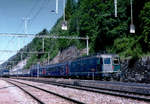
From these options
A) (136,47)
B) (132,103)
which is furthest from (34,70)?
(132,103)

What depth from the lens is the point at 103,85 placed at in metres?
22.8

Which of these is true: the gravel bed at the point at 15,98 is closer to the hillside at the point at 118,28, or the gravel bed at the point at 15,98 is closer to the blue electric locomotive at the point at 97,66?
the blue electric locomotive at the point at 97,66

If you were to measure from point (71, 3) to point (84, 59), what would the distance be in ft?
305

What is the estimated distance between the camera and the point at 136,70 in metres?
33.2

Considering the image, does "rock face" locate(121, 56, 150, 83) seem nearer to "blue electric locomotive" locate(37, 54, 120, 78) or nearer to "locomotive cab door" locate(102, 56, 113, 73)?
"blue electric locomotive" locate(37, 54, 120, 78)

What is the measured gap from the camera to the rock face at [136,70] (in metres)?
29.6

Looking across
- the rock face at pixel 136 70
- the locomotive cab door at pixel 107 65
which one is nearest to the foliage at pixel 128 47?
the rock face at pixel 136 70

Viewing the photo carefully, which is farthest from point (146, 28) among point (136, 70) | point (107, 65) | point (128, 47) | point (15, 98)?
point (15, 98)

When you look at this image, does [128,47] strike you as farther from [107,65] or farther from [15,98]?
[15,98]

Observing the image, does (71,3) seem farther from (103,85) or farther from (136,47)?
(103,85)

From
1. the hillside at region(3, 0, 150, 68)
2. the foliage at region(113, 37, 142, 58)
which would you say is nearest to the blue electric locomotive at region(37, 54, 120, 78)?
the foliage at region(113, 37, 142, 58)

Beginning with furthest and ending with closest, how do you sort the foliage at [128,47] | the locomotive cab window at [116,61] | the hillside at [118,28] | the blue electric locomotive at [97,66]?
the hillside at [118,28] → the foliage at [128,47] → the locomotive cab window at [116,61] → the blue electric locomotive at [97,66]

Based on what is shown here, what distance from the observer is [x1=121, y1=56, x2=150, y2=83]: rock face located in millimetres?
29631

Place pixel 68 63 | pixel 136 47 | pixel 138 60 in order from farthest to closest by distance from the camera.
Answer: pixel 68 63
pixel 136 47
pixel 138 60
